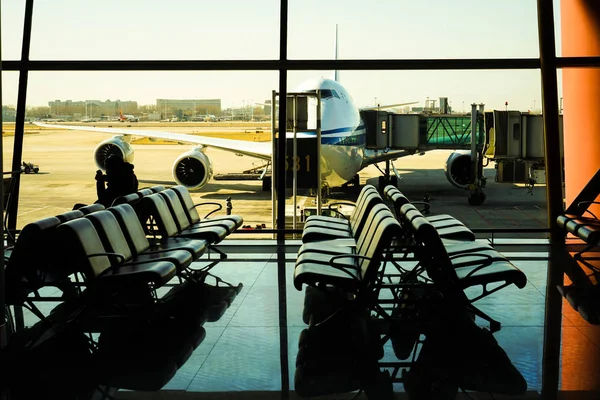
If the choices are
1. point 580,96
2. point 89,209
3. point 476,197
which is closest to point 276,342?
point 89,209

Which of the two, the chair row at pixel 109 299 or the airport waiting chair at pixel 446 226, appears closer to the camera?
the chair row at pixel 109 299

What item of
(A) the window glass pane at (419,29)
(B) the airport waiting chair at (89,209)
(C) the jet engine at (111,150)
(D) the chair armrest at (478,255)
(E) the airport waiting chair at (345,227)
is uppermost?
(A) the window glass pane at (419,29)

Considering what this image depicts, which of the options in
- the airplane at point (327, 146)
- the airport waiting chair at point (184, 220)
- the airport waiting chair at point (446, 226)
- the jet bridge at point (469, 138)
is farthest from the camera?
the airplane at point (327, 146)

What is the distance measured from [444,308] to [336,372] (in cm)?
123

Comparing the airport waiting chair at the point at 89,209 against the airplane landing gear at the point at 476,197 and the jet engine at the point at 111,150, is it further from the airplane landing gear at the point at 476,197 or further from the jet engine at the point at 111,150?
the airplane landing gear at the point at 476,197

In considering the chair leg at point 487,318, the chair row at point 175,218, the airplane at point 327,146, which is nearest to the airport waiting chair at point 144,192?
the chair row at point 175,218

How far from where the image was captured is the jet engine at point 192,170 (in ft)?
46.8

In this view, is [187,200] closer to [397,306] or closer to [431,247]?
[397,306]

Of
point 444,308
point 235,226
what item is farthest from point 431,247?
point 235,226

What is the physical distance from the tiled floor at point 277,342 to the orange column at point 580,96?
7.96 ft

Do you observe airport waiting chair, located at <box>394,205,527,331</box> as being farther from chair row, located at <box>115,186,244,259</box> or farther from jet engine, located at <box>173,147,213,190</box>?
jet engine, located at <box>173,147,213,190</box>

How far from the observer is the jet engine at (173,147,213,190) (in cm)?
1427

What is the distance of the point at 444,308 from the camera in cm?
409

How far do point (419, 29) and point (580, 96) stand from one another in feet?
6.64
